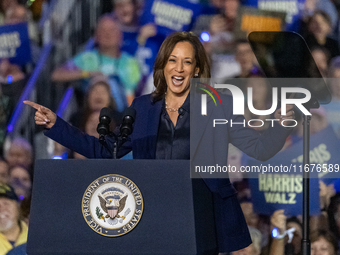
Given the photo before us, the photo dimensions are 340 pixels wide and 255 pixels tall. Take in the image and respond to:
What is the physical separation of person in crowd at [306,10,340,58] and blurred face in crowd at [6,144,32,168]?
2404 mm

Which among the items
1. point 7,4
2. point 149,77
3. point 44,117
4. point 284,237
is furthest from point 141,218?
point 7,4

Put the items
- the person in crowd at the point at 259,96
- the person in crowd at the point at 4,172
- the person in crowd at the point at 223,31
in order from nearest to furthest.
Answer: the person in crowd at the point at 259,96 < the person in crowd at the point at 223,31 < the person in crowd at the point at 4,172

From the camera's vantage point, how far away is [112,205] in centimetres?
136

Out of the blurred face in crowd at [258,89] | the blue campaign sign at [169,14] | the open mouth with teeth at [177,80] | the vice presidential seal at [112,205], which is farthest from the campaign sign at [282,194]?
the vice presidential seal at [112,205]

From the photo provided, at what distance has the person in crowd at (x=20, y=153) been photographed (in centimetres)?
333

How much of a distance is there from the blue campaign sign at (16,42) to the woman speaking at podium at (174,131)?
1847 mm

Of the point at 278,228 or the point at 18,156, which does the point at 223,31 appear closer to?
the point at 278,228

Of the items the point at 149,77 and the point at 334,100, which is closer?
the point at 334,100

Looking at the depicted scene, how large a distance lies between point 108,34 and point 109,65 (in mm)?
253

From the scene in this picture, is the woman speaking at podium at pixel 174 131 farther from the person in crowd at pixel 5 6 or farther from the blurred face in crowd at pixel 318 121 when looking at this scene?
the person in crowd at pixel 5 6

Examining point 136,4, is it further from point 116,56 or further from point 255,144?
point 255,144

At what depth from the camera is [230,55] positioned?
129 inches

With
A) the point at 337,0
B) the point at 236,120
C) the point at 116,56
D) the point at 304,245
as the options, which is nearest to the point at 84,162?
the point at 236,120

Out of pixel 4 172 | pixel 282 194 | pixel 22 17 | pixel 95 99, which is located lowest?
pixel 282 194
